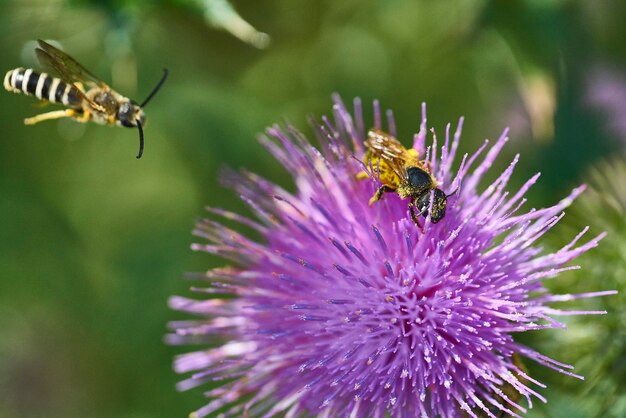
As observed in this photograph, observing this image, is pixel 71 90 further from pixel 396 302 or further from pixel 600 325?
pixel 600 325

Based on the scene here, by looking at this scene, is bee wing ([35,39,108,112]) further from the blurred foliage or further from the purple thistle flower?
the blurred foliage

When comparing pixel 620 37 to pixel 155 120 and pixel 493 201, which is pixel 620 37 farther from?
pixel 155 120

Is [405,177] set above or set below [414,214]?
above

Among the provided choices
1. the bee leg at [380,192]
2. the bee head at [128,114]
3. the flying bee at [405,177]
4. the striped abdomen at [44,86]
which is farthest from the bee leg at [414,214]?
the striped abdomen at [44,86]

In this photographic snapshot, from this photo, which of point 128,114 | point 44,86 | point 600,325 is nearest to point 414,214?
point 600,325

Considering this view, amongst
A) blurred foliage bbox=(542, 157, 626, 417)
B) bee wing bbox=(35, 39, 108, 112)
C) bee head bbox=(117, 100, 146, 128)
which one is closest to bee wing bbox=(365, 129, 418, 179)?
blurred foliage bbox=(542, 157, 626, 417)

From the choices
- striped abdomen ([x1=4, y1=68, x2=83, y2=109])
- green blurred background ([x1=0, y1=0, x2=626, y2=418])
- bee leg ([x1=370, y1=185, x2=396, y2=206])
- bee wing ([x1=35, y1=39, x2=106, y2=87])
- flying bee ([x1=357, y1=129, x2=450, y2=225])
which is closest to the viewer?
flying bee ([x1=357, y1=129, x2=450, y2=225])

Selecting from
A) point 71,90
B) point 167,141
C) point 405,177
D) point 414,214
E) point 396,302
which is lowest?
point 396,302
